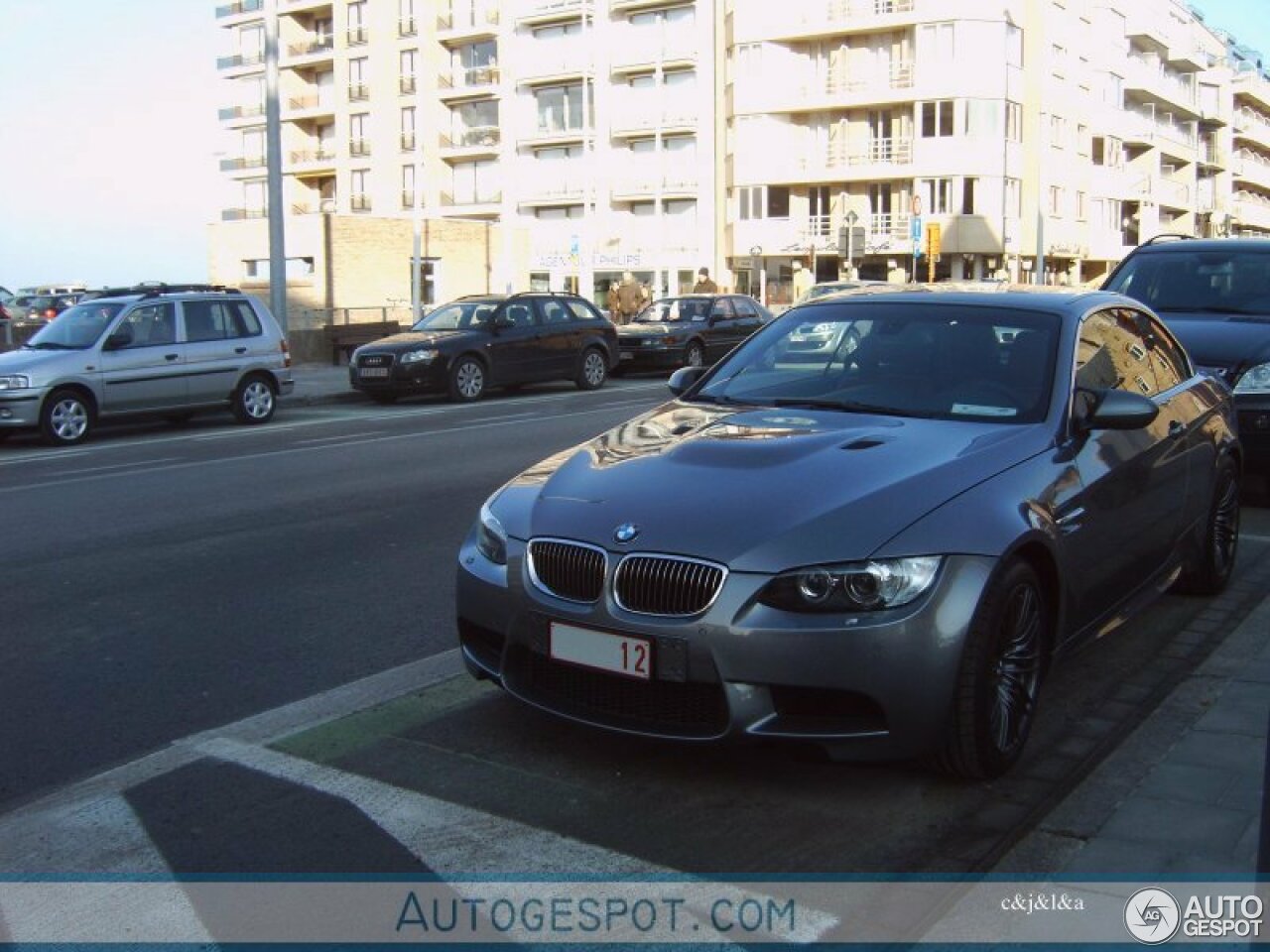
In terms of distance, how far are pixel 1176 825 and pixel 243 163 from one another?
8237 centimetres

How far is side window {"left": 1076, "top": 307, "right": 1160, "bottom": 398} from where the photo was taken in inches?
218

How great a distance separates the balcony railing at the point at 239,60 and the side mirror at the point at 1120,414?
264 feet

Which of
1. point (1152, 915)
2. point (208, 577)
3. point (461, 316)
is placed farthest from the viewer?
point (461, 316)

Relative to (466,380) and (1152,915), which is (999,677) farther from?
(466,380)

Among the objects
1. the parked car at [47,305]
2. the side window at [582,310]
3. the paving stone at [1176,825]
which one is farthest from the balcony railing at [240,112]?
the paving stone at [1176,825]

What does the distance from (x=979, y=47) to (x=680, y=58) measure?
13160 mm

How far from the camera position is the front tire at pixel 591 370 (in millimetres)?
23234

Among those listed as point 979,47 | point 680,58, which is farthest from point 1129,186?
point 680,58

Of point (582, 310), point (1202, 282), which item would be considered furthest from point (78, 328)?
point (1202, 282)

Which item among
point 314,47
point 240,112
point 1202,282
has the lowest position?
point 1202,282

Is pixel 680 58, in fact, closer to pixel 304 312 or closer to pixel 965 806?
pixel 304 312

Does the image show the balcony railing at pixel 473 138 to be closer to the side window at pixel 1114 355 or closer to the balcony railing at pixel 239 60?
the balcony railing at pixel 239 60

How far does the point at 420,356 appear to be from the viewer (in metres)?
20.5

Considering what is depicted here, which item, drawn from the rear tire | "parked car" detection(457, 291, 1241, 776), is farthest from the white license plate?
the rear tire
